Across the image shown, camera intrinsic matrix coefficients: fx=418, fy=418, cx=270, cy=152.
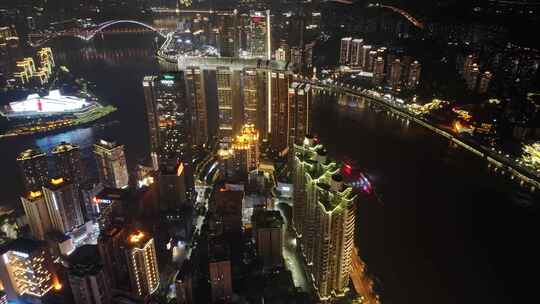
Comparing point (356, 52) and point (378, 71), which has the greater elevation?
point (356, 52)

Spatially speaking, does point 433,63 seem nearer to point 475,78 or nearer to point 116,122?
point 475,78

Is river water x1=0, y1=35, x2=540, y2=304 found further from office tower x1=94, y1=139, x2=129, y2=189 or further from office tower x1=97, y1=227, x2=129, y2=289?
office tower x1=97, y1=227, x2=129, y2=289

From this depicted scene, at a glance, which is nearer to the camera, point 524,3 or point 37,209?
point 37,209

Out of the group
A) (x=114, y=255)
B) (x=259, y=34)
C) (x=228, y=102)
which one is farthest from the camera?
(x=259, y=34)

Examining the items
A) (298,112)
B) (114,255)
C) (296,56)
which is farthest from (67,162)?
(296,56)

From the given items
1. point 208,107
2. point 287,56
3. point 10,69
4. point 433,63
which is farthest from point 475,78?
point 10,69

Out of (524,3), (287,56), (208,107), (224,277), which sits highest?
(524,3)

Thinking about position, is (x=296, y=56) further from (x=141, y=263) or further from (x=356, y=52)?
(x=141, y=263)

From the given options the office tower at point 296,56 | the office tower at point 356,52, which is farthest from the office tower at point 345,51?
the office tower at point 296,56
